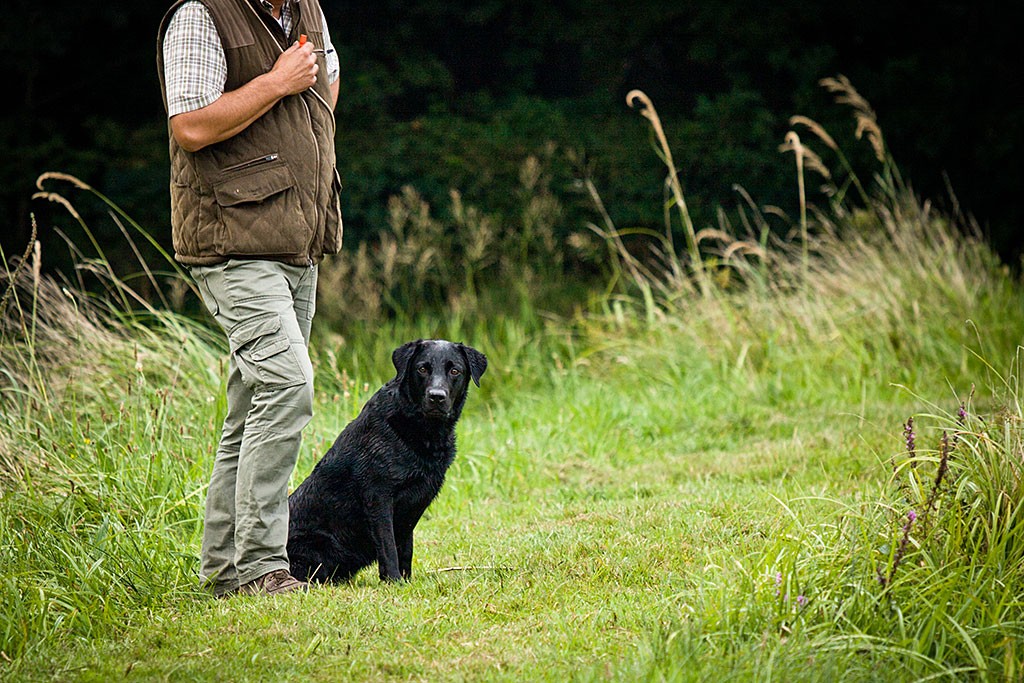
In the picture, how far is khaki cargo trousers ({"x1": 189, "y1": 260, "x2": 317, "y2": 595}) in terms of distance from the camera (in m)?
3.65

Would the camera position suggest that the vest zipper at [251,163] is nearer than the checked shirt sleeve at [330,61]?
Yes

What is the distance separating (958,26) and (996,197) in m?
2.42

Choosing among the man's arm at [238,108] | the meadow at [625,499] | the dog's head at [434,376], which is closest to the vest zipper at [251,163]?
the man's arm at [238,108]

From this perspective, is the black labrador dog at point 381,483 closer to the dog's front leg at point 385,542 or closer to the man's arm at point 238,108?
the dog's front leg at point 385,542

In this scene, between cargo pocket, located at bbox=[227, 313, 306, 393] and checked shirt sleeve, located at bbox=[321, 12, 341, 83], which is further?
checked shirt sleeve, located at bbox=[321, 12, 341, 83]

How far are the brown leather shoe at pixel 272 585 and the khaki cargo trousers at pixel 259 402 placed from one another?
0.03 m

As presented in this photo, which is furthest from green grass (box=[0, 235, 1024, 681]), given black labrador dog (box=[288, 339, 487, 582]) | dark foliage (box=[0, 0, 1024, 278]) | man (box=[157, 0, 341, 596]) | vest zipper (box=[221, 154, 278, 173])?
dark foliage (box=[0, 0, 1024, 278])

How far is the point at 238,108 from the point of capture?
355cm

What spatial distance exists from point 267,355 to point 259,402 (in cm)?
17

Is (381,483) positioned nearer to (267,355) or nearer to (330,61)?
(267,355)

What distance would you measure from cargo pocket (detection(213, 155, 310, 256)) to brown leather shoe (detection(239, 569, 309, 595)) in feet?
3.67

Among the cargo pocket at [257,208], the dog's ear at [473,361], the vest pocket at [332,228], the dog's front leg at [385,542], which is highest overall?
the cargo pocket at [257,208]

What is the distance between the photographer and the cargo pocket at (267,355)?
3631mm

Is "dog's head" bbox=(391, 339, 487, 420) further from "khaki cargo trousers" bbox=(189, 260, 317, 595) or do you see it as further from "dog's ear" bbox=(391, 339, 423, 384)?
"khaki cargo trousers" bbox=(189, 260, 317, 595)
